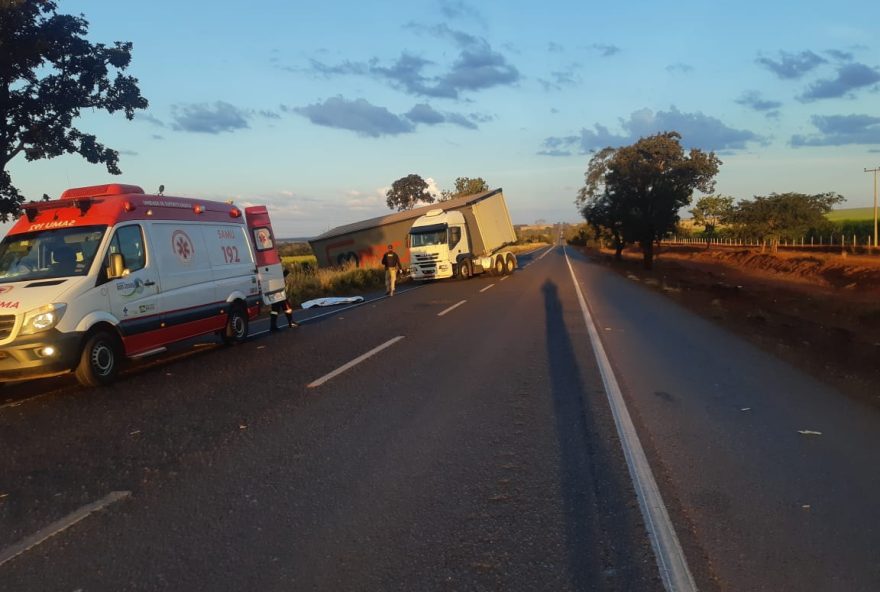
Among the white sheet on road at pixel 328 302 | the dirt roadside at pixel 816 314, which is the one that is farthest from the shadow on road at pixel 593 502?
the white sheet on road at pixel 328 302

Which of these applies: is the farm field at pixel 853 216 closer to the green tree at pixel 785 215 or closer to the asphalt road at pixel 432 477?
the green tree at pixel 785 215

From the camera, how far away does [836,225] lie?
62688mm

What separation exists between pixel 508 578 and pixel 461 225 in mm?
26781

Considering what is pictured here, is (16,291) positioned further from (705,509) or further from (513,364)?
(705,509)

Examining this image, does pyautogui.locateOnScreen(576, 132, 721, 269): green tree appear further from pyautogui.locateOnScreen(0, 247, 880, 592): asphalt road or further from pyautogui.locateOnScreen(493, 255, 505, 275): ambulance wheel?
pyautogui.locateOnScreen(0, 247, 880, 592): asphalt road

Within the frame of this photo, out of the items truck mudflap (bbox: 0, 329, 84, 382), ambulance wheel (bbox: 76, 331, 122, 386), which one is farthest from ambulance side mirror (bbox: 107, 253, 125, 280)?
truck mudflap (bbox: 0, 329, 84, 382)

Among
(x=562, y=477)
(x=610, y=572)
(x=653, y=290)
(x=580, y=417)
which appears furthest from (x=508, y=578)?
(x=653, y=290)

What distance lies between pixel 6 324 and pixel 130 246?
2.03m

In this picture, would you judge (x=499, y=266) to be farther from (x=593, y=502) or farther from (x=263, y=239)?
(x=593, y=502)

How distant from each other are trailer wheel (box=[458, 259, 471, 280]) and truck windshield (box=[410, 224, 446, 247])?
5.55ft

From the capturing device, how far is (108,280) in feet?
27.9

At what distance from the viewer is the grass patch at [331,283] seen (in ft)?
77.5

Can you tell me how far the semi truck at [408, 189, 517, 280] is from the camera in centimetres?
2895

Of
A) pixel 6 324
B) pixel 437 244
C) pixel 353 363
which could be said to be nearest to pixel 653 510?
pixel 353 363
